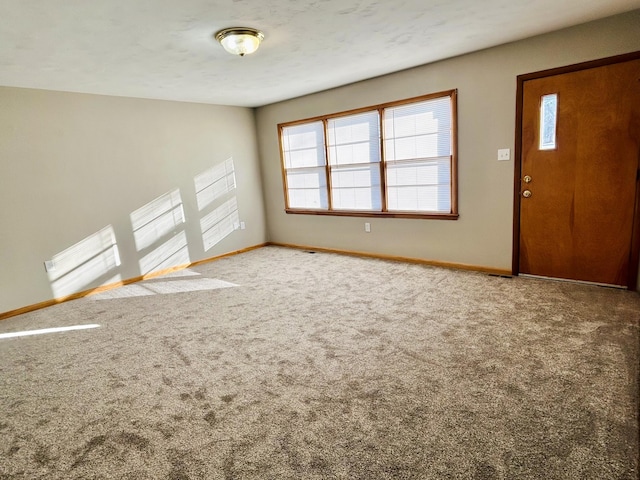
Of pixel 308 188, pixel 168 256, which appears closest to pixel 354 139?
pixel 308 188

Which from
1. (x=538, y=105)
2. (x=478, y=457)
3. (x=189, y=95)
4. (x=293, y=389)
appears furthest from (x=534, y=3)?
(x=189, y=95)

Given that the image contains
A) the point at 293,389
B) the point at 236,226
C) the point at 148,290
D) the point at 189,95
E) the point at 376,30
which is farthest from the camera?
the point at 236,226

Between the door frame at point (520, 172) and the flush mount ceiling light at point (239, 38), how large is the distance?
2.58 m

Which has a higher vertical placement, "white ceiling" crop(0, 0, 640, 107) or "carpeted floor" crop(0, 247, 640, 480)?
"white ceiling" crop(0, 0, 640, 107)

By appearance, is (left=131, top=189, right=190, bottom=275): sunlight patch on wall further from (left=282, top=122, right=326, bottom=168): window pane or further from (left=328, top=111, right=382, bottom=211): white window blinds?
(left=328, top=111, right=382, bottom=211): white window blinds

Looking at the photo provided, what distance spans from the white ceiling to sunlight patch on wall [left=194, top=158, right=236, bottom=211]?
1.54 m

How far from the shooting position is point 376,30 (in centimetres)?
291

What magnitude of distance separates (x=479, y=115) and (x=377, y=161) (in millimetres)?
1406

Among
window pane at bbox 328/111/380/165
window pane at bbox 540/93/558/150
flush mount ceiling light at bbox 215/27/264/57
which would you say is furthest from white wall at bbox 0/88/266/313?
window pane at bbox 540/93/558/150

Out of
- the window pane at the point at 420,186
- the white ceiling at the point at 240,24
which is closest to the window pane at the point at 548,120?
the white ceiling at the point at 240,24

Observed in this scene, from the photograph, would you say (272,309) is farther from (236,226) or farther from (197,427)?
(236,226)

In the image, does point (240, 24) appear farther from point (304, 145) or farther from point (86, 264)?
point (86, 264)

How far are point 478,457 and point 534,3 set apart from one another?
303 cm

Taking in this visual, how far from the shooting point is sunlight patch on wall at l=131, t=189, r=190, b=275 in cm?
482
